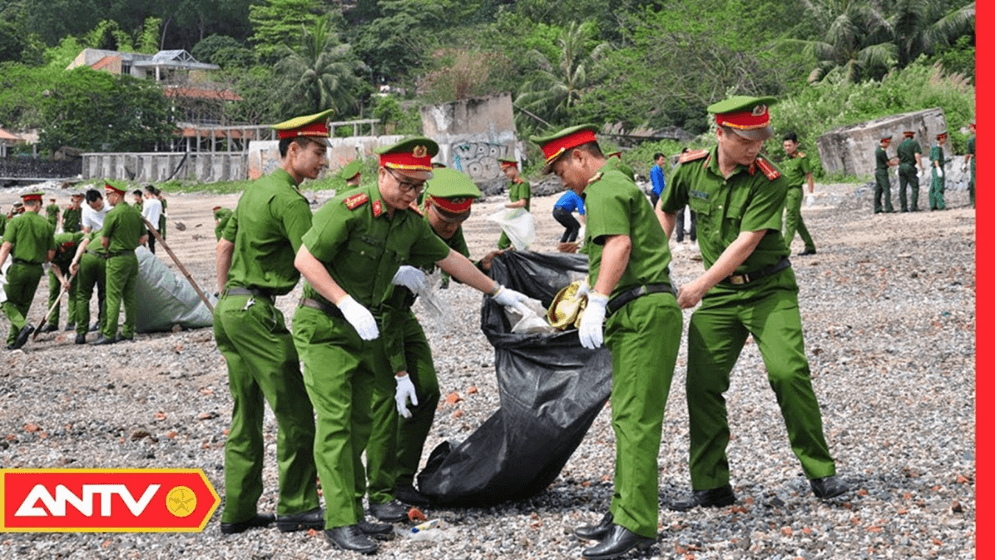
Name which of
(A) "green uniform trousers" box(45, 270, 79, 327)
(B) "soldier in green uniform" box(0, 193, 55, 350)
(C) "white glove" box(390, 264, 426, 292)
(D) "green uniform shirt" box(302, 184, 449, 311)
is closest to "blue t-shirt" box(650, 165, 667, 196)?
(A) "green uniform trousers" box(45, 270, 79, 327)

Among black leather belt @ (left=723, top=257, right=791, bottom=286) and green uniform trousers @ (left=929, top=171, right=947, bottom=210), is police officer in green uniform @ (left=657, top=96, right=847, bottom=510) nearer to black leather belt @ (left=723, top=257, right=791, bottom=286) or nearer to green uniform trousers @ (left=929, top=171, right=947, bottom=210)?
black leather belt @ (left=723, top=257, right=791, bottom=286)

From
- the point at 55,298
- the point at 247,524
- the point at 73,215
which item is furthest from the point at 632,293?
the point at 73,215

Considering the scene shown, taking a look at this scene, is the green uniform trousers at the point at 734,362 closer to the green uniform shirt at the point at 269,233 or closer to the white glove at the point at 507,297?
the white glove at the point at 507,297

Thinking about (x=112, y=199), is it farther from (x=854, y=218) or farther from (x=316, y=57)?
(x=316, y=57)

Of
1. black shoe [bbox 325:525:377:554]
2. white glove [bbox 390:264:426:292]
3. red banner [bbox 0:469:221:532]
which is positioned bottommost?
red banner [bbox 0:469:221:532]

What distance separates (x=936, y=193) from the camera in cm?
2295

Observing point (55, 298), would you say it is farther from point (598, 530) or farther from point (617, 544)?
point (617, 544)

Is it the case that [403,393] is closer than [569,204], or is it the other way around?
[403,393]

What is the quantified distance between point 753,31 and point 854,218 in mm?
27600

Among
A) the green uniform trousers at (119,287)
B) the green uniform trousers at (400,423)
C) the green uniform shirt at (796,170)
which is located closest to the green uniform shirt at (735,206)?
the green uniform trousers at (400,423)

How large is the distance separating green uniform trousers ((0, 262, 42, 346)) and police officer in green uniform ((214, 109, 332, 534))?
352 inches

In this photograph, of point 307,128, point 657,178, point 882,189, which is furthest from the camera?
point 882,189

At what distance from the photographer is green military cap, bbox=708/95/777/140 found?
5.25 m

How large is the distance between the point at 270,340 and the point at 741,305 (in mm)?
2136
